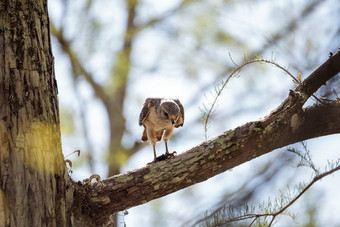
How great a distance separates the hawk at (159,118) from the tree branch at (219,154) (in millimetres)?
1363

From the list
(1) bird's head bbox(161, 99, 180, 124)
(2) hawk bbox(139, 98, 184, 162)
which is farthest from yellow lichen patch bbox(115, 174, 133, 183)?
(1) bird's head bbox(161, 99, 180, 124)

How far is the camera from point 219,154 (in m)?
2.85

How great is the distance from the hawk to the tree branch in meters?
1.36

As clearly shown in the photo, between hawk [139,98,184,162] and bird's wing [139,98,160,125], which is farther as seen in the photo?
bird's wing [139,98,160,125]

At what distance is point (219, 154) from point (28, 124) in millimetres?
1222

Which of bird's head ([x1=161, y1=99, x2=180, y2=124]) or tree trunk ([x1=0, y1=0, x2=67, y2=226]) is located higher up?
bird's head ([x1=161, y1=99, x2=180, y2=124])

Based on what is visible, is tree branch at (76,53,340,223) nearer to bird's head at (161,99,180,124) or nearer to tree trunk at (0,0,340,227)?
tree trunk at (0,0,340,227)

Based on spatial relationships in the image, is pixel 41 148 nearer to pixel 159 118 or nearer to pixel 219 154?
pixel 219 154

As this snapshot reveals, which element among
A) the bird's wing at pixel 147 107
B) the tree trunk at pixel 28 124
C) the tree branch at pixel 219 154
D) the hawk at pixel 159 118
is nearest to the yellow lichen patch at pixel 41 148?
the tree trunk at pixel 28 124

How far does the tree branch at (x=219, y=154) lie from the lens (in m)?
2.77

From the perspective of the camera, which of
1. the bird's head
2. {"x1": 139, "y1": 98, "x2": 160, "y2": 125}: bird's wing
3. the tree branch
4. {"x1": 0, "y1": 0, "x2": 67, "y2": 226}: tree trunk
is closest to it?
{"x1": 0, "y1": 0, "x2": 67, "y2": 226}: tree trunk

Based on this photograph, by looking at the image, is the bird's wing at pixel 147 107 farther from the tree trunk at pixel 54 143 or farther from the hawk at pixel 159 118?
the tree trunk at pixel 54 143

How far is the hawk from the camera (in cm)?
434

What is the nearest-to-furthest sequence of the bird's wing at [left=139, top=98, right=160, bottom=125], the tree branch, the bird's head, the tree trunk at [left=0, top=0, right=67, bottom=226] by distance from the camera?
the tree trunk at [left=0, top=0, right=67, bottom=226]
the tree branch
the bird's head
the bird's wing at [left=139, top=98, right=160, bottom=125]
